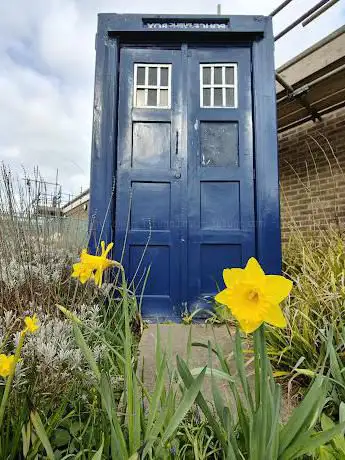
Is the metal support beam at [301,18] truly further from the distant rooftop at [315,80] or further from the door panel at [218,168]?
the door panel at [218,168]

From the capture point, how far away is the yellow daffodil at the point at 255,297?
2.23 ft

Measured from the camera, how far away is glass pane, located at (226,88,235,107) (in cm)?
310

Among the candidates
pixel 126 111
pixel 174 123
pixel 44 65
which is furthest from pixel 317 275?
pixel 44 65

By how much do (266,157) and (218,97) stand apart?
2.42 feet

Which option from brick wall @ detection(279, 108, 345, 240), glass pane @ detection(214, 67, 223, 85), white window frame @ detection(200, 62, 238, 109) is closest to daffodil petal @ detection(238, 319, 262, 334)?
white window frame @ detection(200, 62, 238, 109)

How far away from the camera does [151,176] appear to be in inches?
117

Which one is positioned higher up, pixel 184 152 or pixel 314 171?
pixel 314 171

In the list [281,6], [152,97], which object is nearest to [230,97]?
[152,97]

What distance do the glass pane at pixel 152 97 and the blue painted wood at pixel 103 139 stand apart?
31cm

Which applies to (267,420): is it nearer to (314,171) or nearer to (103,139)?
(103,139)

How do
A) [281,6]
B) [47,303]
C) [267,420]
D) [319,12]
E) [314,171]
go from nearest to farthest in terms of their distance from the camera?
1. [267,420]
2. [47,303]
3. [319,12]
4. [281,6]
5. [314,171]

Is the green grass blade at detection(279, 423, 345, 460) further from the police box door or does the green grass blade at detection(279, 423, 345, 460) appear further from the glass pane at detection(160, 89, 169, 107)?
the glass pane at detection(160, 89, 169, 107)

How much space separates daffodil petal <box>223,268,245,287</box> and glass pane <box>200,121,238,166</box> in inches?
94.9

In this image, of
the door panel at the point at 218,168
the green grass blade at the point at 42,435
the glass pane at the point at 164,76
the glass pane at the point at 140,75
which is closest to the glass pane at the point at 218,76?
the door panel at the point at 218,168
